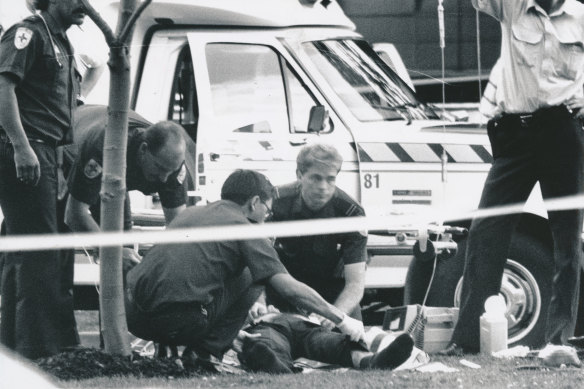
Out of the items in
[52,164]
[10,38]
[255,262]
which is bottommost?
[255,262]

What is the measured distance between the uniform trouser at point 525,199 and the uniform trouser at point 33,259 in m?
1.86

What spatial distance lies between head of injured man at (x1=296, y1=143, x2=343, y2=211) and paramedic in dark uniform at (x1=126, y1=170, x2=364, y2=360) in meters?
0.66

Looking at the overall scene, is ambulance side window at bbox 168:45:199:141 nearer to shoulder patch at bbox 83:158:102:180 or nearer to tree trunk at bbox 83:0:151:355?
shoulder patch at bbox 83:158:102:180

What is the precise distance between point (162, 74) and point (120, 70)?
2327 mm

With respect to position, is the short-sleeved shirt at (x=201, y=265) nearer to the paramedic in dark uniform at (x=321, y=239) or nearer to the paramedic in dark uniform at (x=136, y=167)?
the paramedic in dark uniform at (x=136, y=167)

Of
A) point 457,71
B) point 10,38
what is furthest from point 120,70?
point 457,71

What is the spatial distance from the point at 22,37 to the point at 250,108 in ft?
6.91

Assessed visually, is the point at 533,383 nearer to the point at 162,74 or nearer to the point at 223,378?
the point at 223,378

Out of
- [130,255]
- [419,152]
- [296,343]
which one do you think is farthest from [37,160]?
[419,152]

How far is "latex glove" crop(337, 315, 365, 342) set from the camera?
20.6 ft

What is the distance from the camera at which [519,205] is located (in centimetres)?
674

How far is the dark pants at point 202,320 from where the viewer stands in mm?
6238

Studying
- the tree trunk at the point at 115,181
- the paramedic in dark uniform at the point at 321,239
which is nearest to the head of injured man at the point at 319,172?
the paramedic in dark uniform at the point at 321,239

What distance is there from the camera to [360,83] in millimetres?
8453
